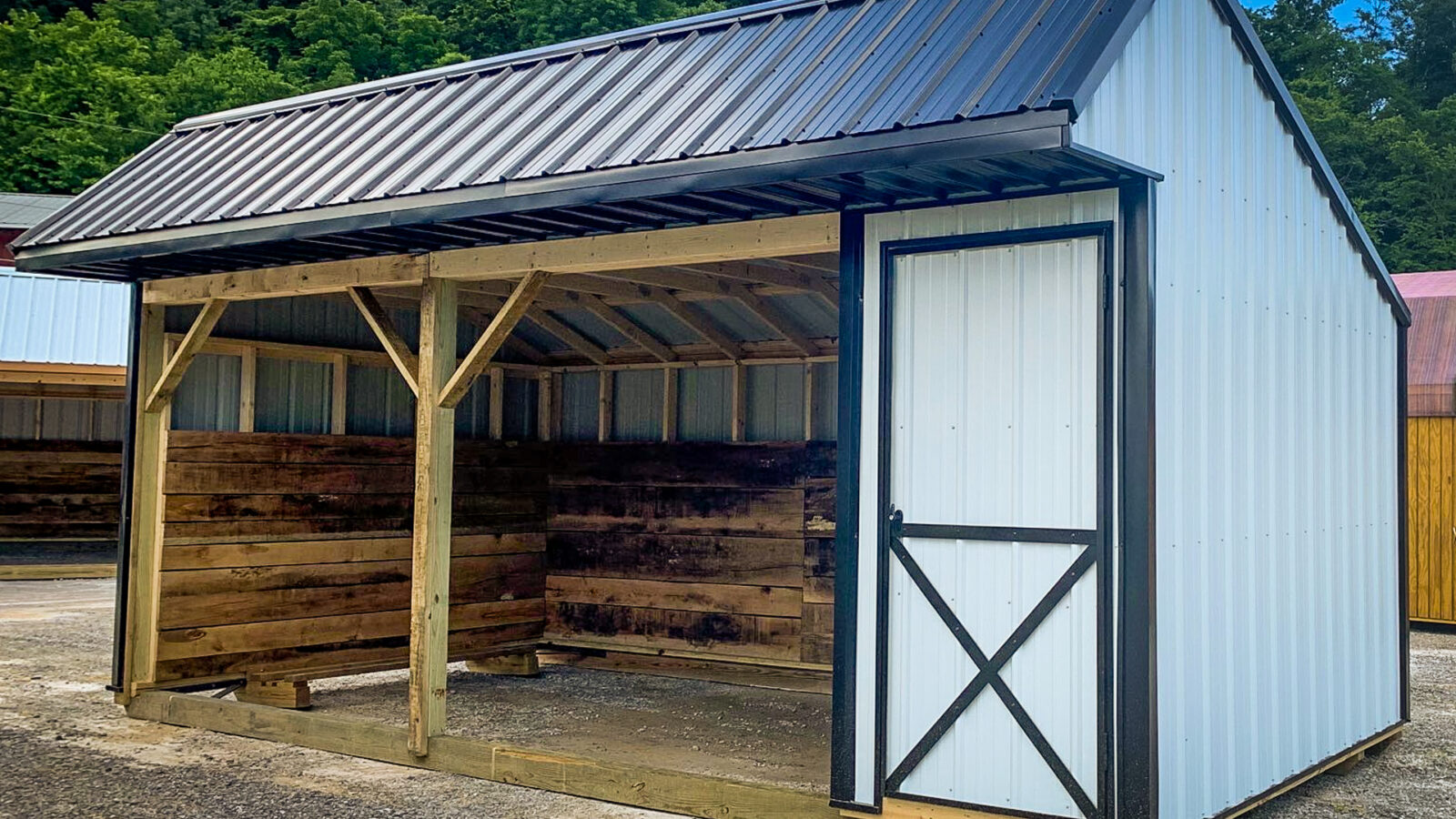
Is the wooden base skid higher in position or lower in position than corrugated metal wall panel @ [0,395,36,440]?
lower

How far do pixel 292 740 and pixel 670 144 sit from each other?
438cm

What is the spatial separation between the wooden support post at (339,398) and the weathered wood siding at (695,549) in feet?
6.79

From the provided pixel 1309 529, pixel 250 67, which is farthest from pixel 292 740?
pixel 250 67

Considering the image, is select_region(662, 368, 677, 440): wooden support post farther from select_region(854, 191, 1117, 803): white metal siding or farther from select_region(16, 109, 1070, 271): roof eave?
select_region(854, 191, 1117, 803): white metal siding

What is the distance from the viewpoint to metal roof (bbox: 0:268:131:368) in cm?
1703

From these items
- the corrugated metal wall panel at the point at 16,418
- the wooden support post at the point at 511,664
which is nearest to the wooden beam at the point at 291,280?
the wooden support post at the point at 511,664

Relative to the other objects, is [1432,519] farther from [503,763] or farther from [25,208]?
[25,208]

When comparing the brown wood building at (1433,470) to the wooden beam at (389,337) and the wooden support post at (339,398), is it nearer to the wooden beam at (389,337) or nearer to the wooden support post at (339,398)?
the wooden support post at (339,398)

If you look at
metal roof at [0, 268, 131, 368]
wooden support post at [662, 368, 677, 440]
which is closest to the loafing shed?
wooden support post at [662, 368, 677, 440]

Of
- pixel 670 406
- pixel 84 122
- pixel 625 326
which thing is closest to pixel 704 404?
pixel 670 406

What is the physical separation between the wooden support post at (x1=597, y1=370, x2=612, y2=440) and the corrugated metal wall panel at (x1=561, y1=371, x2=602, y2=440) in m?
0.09

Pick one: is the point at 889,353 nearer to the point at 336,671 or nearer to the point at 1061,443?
the point at 1061,443

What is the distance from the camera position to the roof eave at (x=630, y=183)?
4.89 m

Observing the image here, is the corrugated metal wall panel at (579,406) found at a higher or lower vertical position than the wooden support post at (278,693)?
higher
